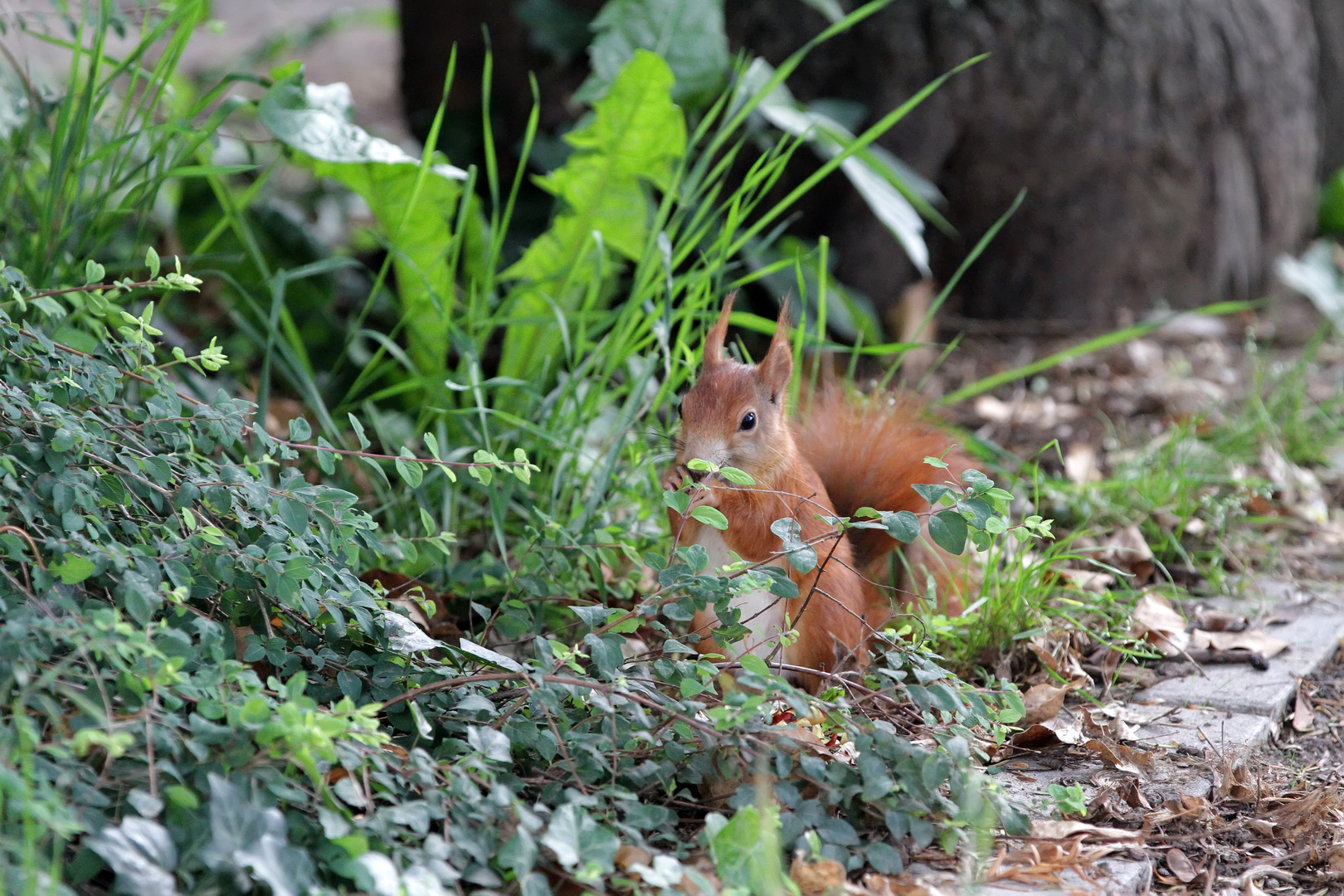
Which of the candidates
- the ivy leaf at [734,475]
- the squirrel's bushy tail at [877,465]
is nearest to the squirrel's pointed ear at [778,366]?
the squirrel's bushy tail at [877,465]

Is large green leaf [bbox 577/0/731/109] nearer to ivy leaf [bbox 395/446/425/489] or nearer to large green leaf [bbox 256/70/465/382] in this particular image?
large green leaf [bbox 256/70/465/382]

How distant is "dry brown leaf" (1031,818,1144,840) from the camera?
1.62 metres

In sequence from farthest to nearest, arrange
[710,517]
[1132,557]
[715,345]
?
[1132,557]
[715,345]
[710,517]

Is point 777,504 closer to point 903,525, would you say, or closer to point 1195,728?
point 903,525

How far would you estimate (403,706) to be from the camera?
64.7 inches

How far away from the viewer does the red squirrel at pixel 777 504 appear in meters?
1.99

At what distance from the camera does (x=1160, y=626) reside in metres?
2.31

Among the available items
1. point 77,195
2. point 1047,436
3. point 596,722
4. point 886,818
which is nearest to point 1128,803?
point 886,818

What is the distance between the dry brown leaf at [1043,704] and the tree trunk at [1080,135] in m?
2.12

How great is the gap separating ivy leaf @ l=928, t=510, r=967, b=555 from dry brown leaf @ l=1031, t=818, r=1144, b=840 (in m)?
0.40

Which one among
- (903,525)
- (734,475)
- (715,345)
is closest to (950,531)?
(903,525)

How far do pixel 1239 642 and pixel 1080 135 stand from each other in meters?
2.23

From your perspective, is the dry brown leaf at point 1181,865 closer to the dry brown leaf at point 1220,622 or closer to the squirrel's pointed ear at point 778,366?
A: the dry brown leaf at point 1220,622

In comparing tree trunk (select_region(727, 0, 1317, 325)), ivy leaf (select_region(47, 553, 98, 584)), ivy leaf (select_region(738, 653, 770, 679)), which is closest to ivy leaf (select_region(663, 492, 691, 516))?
ivy leaf (select_region(738, 653, 770, 679))
